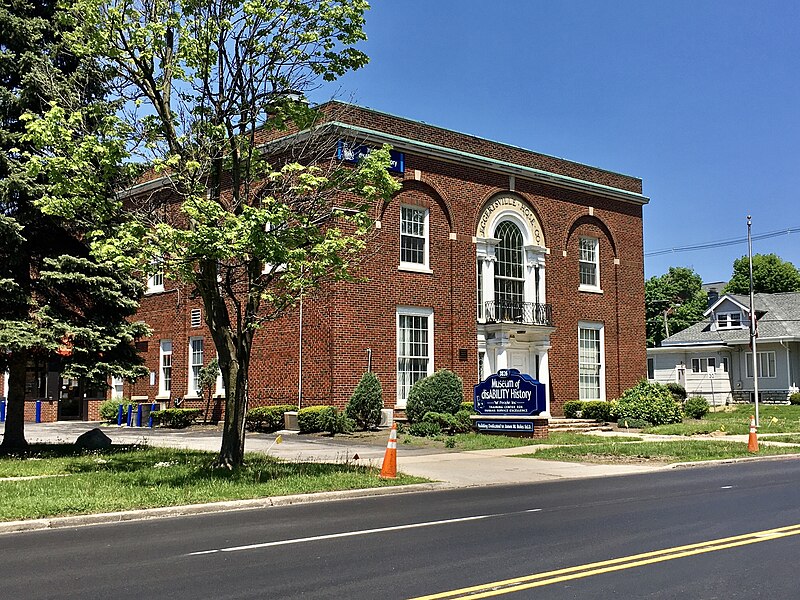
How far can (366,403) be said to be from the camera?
24688 mm

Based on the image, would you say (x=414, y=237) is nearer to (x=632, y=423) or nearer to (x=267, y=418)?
Result: (x=267, y=418)

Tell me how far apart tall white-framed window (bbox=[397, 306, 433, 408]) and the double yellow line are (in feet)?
59.0

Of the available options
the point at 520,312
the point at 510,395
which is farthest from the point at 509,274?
the point at 510,395

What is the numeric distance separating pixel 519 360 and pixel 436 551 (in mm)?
22117

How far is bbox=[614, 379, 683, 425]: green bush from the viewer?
30.5 meters

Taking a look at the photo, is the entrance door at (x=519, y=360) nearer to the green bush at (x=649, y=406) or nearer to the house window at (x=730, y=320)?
the green bush at (x=649, y=406)

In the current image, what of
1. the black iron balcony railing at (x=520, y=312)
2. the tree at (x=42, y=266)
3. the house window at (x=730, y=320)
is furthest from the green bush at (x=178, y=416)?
the house window at (x=730, y=320)

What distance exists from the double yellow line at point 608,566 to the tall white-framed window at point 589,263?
2408 centimetres

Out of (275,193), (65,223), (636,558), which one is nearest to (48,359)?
(65,223)

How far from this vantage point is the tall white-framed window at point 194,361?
31141 mm

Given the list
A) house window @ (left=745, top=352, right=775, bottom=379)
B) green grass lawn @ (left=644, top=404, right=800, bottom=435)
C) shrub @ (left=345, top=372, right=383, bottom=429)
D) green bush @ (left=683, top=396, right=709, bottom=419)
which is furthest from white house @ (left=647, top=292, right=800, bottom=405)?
shrub @ (left=345, top=372, right=383, bottom=429)

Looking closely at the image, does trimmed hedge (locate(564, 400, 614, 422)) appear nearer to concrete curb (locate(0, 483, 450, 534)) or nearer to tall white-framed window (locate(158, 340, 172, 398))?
tall white-framed window (locate(158, 340, 172, 398))

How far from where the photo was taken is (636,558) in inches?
327

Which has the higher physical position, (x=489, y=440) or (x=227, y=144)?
(x=227, y=144)
